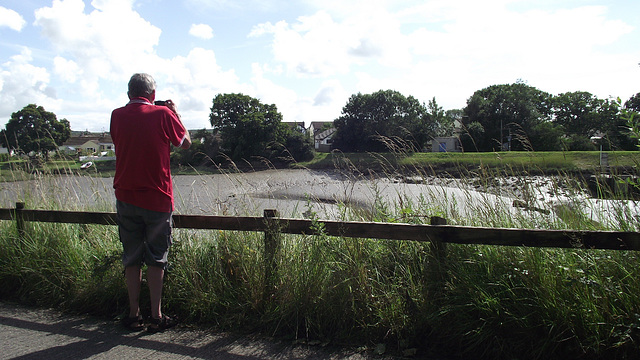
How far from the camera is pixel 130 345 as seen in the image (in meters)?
2.90

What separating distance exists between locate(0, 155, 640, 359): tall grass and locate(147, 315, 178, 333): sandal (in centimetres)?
18

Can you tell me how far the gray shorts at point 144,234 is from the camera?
3051 mm

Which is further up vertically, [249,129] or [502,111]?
[502,111]

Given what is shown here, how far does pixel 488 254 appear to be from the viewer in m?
2.95

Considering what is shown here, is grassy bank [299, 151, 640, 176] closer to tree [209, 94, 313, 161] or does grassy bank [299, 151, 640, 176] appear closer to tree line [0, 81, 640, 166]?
tree [209, 94, 313, 161]

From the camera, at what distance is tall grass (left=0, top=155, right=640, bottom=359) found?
8.45ft

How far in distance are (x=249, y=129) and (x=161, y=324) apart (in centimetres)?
4476

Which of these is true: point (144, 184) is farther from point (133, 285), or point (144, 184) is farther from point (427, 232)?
point (427, 232)

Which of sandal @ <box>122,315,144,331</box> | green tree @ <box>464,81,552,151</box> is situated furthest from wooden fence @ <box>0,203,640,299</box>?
green tree @ <box>464,81,552,151</box>

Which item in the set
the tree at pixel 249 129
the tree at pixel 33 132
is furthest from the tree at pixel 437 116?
the tree at pixel 33 132

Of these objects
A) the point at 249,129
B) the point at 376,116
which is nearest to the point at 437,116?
the point at 376,116

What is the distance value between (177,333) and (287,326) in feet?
2.78

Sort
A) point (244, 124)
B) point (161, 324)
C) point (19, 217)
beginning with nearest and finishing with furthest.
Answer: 1. point (161, 324)
2. point (19, 217)
3. point (244, 124)

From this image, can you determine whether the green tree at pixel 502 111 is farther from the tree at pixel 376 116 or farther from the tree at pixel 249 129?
the tree at pixel 249 129
